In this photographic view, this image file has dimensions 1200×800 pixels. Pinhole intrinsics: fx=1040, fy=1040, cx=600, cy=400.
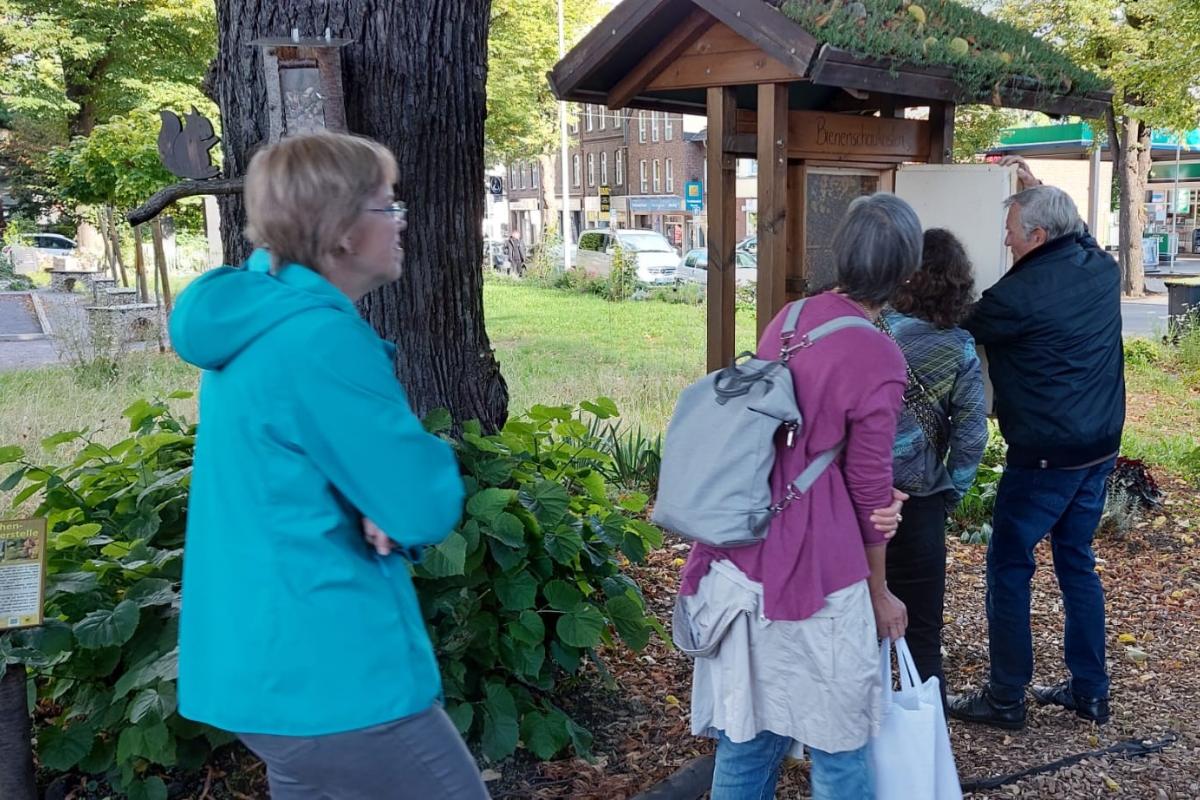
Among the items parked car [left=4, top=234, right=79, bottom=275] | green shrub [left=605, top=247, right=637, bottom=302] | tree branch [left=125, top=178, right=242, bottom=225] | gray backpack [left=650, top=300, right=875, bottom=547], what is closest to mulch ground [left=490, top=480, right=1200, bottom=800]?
gray backpack [left=650, top=300, right=875, bottom=547]

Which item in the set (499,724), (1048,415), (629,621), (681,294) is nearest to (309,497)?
(499,724)

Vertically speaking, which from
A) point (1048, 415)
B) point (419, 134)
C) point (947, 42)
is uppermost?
point (947, 42)

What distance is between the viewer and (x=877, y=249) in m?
2.40

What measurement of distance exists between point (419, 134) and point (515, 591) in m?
1.60

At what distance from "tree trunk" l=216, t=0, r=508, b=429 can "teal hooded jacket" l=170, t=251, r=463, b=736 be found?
2055mm

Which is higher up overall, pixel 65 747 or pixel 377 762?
pixel 377 762

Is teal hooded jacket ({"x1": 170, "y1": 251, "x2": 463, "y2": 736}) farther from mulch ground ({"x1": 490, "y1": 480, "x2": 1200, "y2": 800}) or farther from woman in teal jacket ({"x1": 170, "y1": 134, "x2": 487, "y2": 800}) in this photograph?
mulch ground ({"x1": 490, "y1": 480, "x2": 1200, "y2": 800})

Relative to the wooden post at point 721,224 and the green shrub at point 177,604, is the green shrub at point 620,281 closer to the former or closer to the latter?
the wooden post at point 721,224

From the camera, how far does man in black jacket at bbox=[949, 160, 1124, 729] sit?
339 centimetres

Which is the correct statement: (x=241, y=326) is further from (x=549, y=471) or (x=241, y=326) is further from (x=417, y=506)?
(x=549, y=471)

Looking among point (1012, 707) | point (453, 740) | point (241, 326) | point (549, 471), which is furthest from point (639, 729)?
point (241, 326)

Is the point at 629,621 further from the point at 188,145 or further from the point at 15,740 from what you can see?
the point at 188,145

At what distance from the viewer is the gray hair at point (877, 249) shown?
7.88ft

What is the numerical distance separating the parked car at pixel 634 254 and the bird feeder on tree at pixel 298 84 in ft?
71.5
